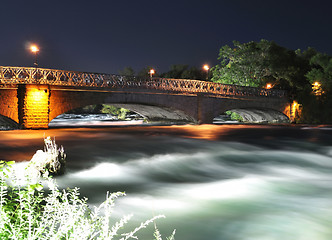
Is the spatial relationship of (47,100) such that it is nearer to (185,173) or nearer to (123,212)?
(185,173)

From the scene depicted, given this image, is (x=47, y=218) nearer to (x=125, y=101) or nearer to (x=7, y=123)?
(x=7, y=123)

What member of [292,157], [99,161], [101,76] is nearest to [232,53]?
[101,76]

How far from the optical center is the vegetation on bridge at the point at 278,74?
57719mm

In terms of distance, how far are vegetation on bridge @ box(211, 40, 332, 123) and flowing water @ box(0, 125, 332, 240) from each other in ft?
133

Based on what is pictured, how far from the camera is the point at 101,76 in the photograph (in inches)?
1350

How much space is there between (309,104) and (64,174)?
54462mm

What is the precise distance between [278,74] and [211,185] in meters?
54.1

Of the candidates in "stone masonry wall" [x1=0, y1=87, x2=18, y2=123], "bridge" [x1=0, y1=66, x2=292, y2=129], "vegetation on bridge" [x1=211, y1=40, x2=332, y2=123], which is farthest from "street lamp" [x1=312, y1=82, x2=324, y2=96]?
"stone masonry wall" [x1=0, y1=87, x2=18, y2=123]

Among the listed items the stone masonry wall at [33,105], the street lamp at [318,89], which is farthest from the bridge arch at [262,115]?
the stone masonry wall at [33,105]

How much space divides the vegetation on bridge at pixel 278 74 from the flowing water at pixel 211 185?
40.5 meters

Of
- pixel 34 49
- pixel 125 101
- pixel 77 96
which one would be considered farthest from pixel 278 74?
pixel 34 49

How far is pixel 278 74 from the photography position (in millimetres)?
60906

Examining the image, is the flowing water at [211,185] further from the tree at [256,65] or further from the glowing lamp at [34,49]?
the tree at [256,65]

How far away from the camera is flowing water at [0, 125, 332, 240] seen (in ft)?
24.3
